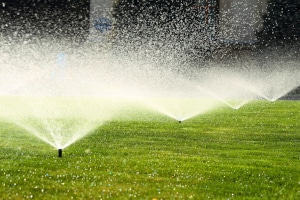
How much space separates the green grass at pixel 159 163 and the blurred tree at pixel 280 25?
626 inches

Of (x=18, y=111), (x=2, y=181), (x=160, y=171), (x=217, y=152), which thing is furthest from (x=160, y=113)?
(x=2, y=181)

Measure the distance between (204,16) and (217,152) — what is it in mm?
20649

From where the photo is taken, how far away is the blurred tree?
89.2ft

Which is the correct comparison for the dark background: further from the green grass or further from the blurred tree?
the green grass

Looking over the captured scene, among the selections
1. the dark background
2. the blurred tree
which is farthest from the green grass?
the dark background

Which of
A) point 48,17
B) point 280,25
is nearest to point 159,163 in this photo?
point 280,25

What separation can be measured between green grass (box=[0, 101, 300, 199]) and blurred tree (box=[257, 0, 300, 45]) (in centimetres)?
1590

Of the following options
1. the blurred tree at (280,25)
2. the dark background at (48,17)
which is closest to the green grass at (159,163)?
the blurred tree at (280,25)

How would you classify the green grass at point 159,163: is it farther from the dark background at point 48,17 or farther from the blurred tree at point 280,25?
the dark background at point 48,17

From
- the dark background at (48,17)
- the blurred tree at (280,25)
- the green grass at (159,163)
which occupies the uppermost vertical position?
the dark background at (48,17)

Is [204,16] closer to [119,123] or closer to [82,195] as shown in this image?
[119,123]

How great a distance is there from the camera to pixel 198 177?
6777mm

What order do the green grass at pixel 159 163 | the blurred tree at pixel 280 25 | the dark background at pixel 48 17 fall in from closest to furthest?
1. the green grass at pixel 159 163
2. the blurred tree at pixel 280 25
3. the dark background at pixel 48 17

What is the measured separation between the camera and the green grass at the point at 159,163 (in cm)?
602
